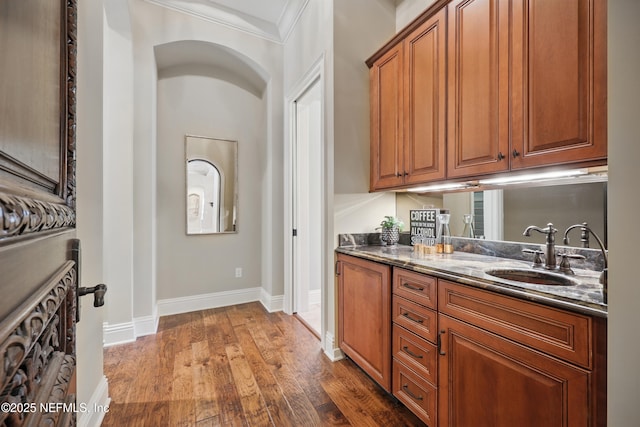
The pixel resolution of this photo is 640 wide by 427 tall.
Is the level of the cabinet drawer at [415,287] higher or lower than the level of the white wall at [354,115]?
lower

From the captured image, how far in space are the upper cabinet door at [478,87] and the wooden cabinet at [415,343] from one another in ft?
Result: 2.31

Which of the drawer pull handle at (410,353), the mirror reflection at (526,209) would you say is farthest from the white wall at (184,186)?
the drawer pull handle at (410,353)

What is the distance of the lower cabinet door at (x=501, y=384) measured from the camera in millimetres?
949

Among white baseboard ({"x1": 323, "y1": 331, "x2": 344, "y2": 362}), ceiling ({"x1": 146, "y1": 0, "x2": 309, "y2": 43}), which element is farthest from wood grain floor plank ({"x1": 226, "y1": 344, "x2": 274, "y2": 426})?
ceiling ({"x1": 146, "y1": 0, "x2": 309, "y2": 43})

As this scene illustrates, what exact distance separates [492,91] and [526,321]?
112 cm

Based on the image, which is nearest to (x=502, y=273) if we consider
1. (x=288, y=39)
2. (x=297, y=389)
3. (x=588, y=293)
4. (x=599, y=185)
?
(x=588, y=293)

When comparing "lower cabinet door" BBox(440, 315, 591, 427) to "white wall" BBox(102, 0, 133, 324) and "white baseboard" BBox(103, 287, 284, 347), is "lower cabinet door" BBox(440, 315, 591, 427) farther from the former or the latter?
"white wall" BBox(102, 0, 133, 324)

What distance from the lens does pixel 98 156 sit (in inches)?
59.1

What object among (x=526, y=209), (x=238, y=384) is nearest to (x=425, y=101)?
(x=526, y=209)

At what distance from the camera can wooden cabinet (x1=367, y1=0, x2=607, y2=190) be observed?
3.79 ft

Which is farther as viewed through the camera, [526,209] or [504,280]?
[526,209]

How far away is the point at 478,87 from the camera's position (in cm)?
156

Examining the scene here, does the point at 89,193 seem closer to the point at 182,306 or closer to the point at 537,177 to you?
the point at 182,306

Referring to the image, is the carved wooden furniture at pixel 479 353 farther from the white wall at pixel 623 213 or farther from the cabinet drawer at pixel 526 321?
the white wall at pixel 623 213
